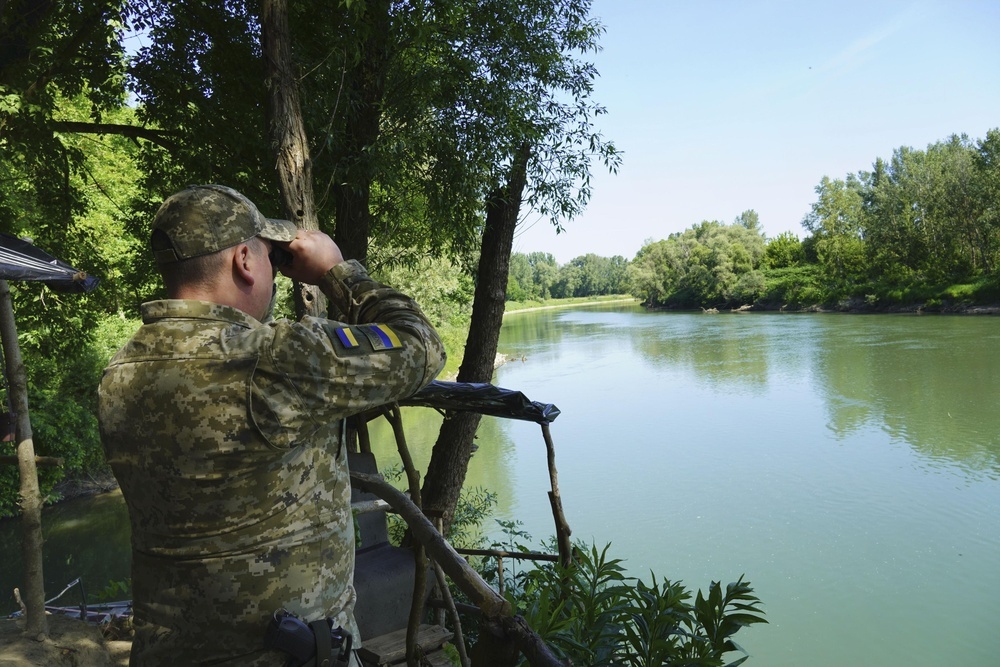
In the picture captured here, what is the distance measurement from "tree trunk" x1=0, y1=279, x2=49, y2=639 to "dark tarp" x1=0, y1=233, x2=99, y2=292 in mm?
221

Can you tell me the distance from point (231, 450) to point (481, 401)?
11.1 feet

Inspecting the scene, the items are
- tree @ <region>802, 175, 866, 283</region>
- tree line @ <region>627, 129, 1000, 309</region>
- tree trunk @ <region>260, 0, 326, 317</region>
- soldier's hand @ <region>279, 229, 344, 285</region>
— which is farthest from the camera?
tree @ <region>802, 175, 866, 283</region>

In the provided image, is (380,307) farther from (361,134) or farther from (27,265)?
(361,134)

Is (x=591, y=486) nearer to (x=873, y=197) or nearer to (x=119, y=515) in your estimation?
(x=119, y=515)

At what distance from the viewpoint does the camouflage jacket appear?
1.47 meters

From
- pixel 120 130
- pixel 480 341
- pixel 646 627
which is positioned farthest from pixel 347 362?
pixel 120 130

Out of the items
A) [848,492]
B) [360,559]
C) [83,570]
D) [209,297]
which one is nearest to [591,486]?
[848,492]

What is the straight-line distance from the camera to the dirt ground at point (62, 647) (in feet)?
15.3

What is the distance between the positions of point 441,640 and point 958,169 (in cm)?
5386

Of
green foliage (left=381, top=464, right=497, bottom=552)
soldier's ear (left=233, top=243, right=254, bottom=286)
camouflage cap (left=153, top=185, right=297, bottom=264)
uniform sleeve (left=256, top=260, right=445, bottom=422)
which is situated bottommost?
green foliage (left=381, top=464, right=497, bottom=552)

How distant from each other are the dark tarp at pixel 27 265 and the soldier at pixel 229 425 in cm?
342

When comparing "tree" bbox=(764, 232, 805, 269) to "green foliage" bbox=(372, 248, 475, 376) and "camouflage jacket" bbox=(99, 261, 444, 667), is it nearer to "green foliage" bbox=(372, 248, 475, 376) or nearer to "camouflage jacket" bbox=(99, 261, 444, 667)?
"green foliage" bbox=(372, 248, 475, 376)

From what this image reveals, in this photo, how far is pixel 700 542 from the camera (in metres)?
12.0

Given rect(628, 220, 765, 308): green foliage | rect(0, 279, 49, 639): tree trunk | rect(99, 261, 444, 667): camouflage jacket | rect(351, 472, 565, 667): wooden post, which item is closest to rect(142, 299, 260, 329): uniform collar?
rect(99, 261, 444, 667): camouflage jacket
